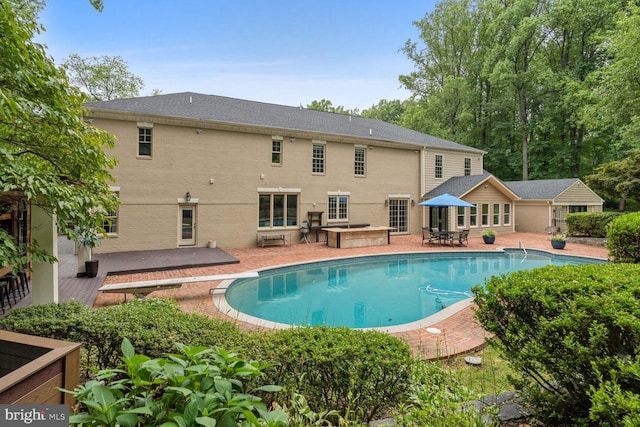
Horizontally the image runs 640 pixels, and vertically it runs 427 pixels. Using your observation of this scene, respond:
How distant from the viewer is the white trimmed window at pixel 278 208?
1606 centimetres

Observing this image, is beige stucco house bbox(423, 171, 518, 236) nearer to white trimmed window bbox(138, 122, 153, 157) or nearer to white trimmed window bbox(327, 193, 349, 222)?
white trimmed window bbox(327, 193, 349, 222)

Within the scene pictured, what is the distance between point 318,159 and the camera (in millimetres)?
17531

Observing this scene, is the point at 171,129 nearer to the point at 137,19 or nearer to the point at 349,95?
the point at 137,19

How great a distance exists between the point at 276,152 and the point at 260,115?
2718 mm

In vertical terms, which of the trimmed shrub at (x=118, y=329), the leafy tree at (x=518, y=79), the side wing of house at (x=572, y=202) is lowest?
the trimmed shrub at (x=118, y=329)

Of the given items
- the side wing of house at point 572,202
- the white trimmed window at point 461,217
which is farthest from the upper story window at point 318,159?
the side wing of house at point 572,202

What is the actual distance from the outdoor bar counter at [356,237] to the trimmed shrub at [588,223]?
35.5 feet

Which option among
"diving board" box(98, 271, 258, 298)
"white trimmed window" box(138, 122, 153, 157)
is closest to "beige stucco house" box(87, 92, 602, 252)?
"white trimmed window" box(138, 122, 153, 157)

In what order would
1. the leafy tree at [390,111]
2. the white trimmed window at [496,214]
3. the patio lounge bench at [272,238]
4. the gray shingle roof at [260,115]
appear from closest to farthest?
the gray shingle roof at [260,115], the patio lounge bench at [272,238], the white trimmed window at [496,214], the leafy tree at [390,111]

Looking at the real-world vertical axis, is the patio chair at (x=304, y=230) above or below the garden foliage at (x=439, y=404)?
above

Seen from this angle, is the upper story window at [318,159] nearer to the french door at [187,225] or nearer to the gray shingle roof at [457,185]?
the french door at [187,225]

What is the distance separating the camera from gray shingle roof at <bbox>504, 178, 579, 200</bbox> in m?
20.8

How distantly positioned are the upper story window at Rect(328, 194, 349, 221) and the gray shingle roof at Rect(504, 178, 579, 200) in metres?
13.3

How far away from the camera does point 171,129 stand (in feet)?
45.8
